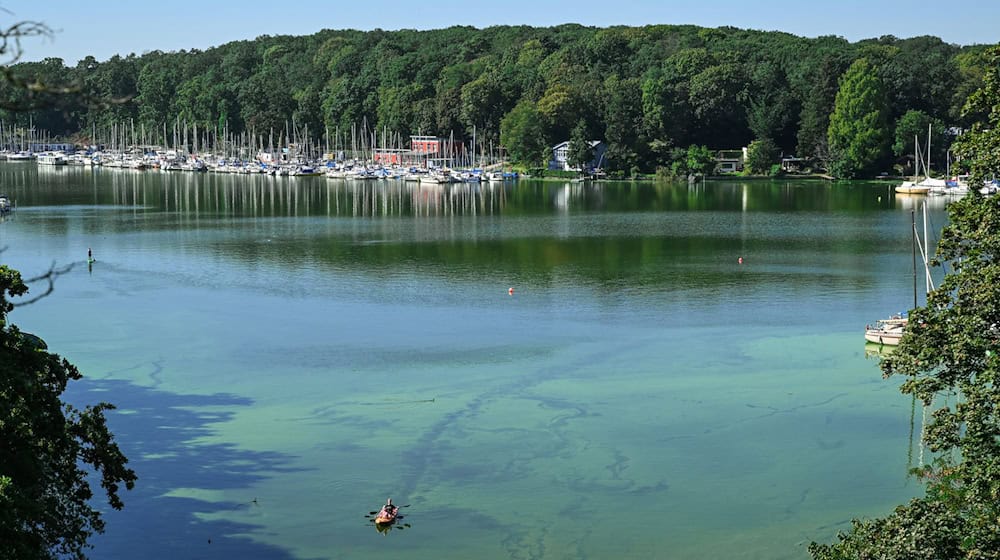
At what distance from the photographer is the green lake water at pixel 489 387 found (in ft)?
61.3

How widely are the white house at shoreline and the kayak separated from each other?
78786 mm

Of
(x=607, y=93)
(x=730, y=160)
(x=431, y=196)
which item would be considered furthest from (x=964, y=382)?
(x=607, y=93)

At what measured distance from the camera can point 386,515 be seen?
1842 cm

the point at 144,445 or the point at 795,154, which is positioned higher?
the point at 795,154

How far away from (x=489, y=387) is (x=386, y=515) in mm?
8162

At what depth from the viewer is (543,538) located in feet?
59.4

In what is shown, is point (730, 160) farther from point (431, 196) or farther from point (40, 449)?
point (40, 449)

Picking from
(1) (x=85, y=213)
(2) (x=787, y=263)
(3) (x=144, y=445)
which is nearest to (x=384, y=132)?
(1) (x=85, y=213)

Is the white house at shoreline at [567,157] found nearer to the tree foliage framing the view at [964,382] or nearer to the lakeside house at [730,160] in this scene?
the lakeside house at [730,160]

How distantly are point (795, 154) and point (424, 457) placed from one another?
80482 millimetres

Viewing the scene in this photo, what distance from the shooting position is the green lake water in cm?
1869

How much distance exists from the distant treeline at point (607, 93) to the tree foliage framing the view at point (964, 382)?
7740 centimetres

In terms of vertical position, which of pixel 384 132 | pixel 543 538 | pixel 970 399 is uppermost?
pixel 384 132

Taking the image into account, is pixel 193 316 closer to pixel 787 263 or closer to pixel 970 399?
pixel 787 263
